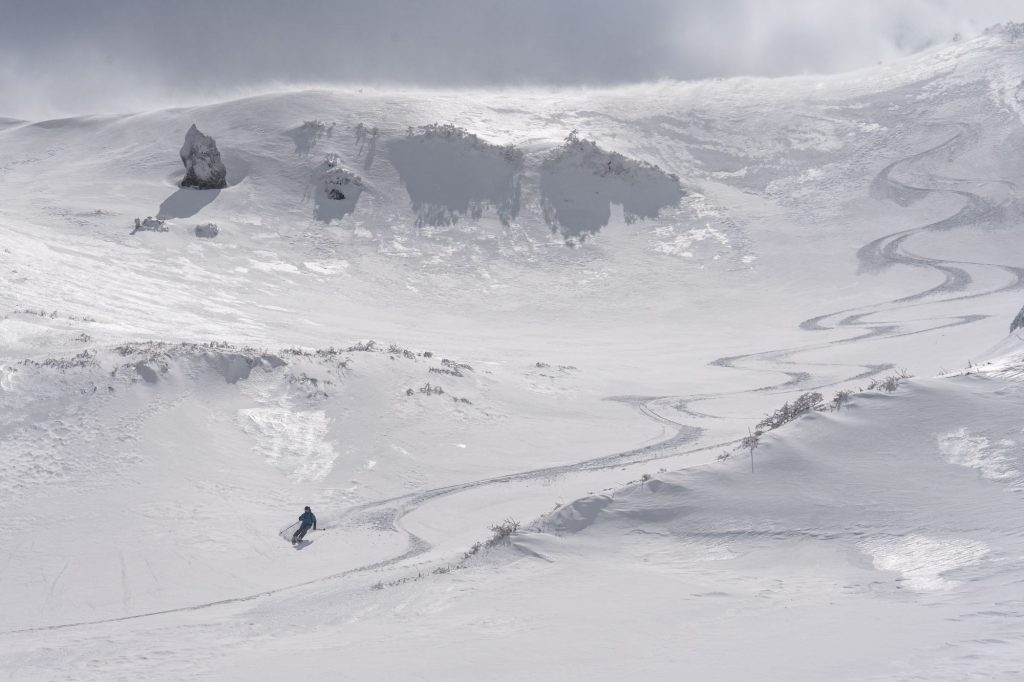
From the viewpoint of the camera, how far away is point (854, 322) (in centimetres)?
4394

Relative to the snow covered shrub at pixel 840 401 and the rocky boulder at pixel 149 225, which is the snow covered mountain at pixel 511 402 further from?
the rocky boulder at pixel 149 225

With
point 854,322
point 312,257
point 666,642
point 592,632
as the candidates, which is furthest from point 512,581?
point 312,257

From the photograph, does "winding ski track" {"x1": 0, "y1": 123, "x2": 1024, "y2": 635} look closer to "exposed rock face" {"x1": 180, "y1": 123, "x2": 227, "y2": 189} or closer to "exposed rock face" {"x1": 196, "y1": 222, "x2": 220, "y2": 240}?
"exposed rock face" {"x1": 196, "y1": 222, "x2": 220, "y2": 240}

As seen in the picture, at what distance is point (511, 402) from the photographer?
27406mm

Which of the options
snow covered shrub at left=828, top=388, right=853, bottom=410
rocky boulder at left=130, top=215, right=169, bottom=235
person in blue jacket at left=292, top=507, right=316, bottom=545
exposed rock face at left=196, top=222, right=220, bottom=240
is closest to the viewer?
snow covered shrub at left=828, top=388, right=853, bottom=410

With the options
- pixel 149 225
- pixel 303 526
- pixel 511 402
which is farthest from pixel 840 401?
pixel 149 225

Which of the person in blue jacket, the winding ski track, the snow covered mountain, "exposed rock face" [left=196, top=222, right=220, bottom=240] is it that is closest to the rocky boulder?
the snow covered mountain

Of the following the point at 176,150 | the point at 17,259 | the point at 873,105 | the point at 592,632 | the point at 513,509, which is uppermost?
the point at 873,105

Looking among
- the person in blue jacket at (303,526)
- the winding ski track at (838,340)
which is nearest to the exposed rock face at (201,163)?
the winding ski track at (838,340)

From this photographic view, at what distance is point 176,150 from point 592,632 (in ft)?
220

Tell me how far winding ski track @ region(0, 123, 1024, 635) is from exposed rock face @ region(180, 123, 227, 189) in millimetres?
39373

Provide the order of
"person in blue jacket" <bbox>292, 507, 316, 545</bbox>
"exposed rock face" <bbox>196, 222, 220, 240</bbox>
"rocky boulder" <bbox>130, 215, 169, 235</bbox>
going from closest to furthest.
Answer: "person in blue jacket" <bbox>292, 507, 316, 545</bbox> < "rocky boulder" <bbox>130, 215, 169, 235</bbox> < "exposed rock face" <bbox>196, 222, 220, 240</bbox>

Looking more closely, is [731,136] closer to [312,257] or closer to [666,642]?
[312,257]

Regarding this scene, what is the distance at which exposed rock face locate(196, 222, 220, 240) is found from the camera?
52.7 metres
